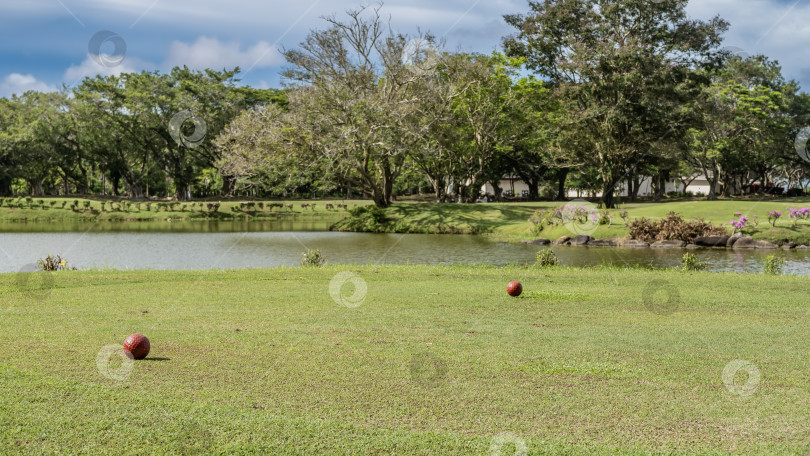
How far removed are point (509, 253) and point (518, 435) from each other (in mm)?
24024

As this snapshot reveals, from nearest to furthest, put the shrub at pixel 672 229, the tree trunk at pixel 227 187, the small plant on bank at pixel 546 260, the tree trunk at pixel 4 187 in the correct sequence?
the small plant on bank at pixel 546 260 < the shrub at pixel 672 229 < the tree trunk at pixel 4 187 < the tree trunk at pixel 227 187

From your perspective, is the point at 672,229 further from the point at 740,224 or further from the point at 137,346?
the point at 137,346

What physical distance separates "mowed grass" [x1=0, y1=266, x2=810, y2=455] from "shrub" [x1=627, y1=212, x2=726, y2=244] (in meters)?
20.7

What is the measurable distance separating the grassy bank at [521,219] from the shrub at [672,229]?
1058 millimetres

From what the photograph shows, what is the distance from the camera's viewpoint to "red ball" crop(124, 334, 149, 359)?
27.0 ft

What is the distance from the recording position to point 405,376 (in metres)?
7.72

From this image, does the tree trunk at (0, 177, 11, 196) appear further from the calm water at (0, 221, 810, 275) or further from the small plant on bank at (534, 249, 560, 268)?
the small plant on bank at (534, 249, 560, 268)

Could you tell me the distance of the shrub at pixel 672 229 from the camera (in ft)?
110

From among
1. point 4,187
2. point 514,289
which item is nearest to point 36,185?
point 4,187

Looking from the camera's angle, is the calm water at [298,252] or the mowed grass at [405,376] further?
the calm water at [298,252]

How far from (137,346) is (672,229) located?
30.9 meters

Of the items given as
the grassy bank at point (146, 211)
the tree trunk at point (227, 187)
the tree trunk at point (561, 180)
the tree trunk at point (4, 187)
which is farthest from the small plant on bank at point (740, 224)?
the tree trunk at point (4, 187)

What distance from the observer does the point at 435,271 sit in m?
19.2

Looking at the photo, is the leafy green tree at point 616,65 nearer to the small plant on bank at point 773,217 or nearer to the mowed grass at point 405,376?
the small plant on bank at point 773,217
